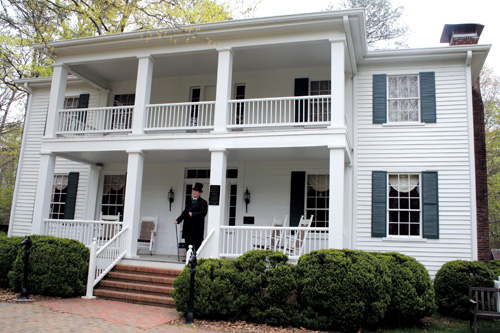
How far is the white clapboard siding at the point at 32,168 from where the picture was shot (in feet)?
45.5

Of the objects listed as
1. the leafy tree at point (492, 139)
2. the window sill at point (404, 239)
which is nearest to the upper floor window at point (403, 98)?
the window sill at point (404, 239)

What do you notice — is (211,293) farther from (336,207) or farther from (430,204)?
(430,204)

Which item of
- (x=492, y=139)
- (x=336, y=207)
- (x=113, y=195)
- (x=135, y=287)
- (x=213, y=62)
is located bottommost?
(x=135, y=287)

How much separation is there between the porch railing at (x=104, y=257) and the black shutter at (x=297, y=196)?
4.37 metres

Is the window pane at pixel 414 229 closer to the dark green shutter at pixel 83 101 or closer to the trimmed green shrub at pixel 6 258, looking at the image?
the trimmed green shrub at pixel 6 258

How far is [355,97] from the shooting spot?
11.5m

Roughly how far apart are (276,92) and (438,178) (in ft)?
16.5

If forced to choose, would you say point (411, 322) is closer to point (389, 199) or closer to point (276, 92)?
point (389, 199)

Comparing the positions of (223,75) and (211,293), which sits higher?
(223,75)

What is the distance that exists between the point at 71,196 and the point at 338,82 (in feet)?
30.8

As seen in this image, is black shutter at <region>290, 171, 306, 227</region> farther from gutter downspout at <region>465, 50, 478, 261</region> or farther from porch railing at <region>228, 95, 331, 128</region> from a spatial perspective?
gutter downspout at <region>465, 50, 478, 261</region>

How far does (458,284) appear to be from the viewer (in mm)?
8219

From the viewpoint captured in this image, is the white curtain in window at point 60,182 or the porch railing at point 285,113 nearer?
the porch railing at point 285,113

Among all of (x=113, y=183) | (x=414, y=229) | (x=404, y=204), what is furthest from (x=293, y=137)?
(x=113, y=183)
